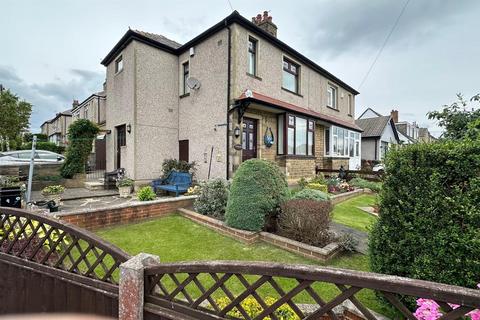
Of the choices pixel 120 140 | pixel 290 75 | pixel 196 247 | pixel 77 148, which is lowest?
pixel 196 247

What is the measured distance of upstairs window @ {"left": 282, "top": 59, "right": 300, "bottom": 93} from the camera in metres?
12.5

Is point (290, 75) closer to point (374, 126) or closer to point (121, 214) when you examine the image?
point (121, 214)

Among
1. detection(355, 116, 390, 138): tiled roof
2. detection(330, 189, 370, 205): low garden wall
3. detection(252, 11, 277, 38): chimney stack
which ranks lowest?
detection(330, 189, 370, 205): low garden wall

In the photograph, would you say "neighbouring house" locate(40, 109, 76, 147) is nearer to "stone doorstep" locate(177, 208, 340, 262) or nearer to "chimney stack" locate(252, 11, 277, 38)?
"chimney stack" locate(252, 11, 277, 38)

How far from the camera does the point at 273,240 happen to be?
4930 millimetres

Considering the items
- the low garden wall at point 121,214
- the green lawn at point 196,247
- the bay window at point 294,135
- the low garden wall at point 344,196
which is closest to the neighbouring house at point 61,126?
the bay window at point 294,135

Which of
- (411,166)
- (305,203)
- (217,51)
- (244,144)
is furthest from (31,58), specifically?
(411,166)

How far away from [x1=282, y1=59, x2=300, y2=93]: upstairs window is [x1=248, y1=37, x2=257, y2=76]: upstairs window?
228 centimetres

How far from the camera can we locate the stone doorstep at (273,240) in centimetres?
428

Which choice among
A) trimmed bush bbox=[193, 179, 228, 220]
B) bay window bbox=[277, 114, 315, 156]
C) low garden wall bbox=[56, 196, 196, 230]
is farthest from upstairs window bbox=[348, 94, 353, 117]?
low garden wall bbox=[56, 196, 196, 230]

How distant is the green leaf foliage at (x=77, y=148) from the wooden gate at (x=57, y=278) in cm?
879

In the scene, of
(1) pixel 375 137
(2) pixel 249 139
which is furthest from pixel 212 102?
(1) pixel 375 137

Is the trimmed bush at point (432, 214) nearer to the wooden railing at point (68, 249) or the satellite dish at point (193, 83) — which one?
the wooden railing at point (68, 249)

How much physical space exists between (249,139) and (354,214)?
510 centimetres
